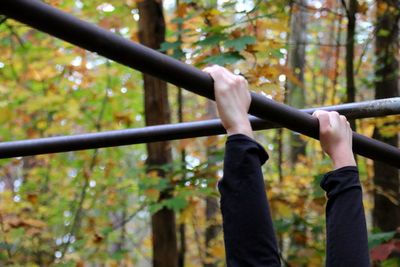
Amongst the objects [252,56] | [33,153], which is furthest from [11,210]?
[33,153]

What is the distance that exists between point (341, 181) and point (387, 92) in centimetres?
357

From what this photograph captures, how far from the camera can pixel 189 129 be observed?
1.39 meters

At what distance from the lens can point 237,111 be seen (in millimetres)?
1160

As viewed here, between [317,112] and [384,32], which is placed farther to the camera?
[384,32]

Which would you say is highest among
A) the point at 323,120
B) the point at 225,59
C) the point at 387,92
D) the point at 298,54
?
the point at 298,54

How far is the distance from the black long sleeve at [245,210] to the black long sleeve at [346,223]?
154mm

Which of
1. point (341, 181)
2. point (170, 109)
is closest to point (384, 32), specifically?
point (170, 109)

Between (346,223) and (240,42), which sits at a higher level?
(240,42)

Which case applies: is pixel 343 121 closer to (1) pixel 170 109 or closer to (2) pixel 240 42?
(2) pixel 240 42

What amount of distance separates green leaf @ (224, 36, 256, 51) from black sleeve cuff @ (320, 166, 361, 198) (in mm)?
1521

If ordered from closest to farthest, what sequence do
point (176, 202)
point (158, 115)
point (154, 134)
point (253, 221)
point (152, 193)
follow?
point (253, 221) < point (154, 134) < point (176, 202) < point (152, 193) < point (158, 115)

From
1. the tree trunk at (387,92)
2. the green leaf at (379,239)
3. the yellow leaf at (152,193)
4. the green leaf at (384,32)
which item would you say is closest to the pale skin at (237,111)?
the green leaf at (379,239)

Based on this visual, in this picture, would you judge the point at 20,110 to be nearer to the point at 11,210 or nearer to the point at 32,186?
the point at 32,186

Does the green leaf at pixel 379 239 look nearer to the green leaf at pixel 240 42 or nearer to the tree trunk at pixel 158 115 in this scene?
the green leaf at pixel 240 42
